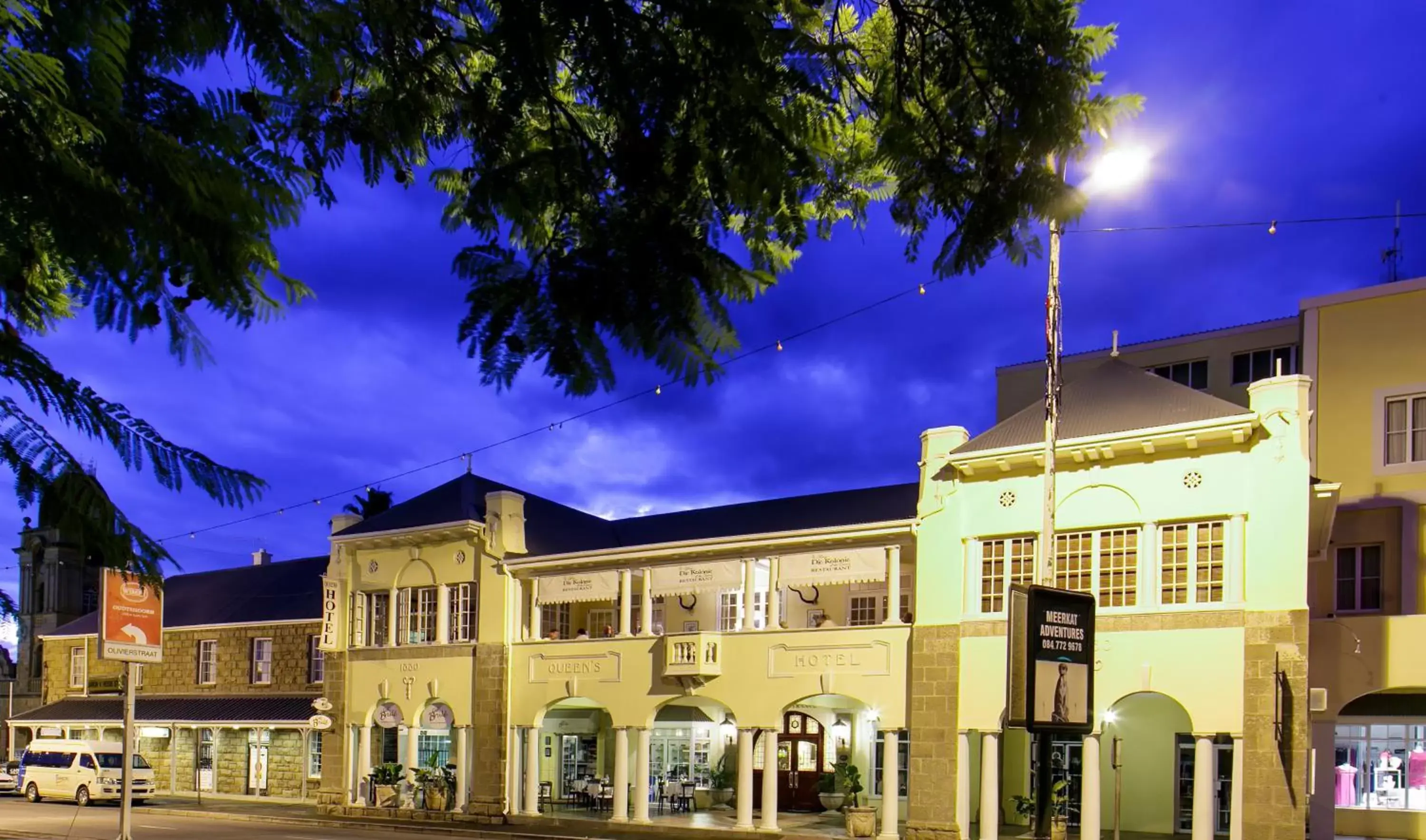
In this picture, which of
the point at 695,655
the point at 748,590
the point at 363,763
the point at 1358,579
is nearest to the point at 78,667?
the point at 363,763

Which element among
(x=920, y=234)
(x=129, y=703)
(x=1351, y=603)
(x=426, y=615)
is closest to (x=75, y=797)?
(x=426, y=615)

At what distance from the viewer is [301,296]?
457 centimetres

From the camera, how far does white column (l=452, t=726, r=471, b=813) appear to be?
35031mm

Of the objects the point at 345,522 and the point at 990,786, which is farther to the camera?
the point at 345,522

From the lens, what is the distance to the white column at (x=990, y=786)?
25.4 m

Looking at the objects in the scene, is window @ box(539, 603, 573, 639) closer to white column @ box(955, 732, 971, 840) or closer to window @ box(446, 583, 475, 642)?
window @ box(446, 583, 475, 642)

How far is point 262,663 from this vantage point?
4569cm

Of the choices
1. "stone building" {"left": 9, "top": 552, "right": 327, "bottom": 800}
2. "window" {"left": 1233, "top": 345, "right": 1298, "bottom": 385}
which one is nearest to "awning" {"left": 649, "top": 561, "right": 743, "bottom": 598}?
"stone building" {"left": 9, "top": 552, "right": 327, "bottom": 800}

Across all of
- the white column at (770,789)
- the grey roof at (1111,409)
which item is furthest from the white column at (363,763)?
the grey roof at (1111,409)

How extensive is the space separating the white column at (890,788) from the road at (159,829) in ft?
35.8

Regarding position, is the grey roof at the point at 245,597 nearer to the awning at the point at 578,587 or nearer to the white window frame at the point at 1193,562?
the awning at the point at 578,587

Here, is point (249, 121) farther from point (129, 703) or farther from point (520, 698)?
point (520, 698)

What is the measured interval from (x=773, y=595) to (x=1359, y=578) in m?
12.7

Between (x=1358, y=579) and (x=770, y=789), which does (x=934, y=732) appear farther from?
(x=1358, y=579)
